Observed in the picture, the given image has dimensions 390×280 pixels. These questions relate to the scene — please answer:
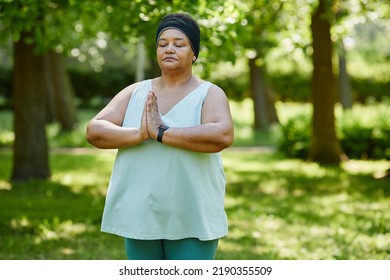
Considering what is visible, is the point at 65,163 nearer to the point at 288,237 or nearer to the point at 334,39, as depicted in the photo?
the point at 334,39

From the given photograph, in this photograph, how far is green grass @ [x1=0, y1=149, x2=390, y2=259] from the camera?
7922mm

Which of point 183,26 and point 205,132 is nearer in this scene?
point 205,132

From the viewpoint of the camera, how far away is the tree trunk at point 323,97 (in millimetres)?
16312

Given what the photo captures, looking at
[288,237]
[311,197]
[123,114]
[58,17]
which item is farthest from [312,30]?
[123,114]

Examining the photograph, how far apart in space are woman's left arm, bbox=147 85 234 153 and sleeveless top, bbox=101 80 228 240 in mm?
68

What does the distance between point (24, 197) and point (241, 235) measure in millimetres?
4180

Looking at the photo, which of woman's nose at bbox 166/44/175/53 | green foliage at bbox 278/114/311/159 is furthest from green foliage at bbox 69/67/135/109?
woman's nose at bbox 166/44/175/53

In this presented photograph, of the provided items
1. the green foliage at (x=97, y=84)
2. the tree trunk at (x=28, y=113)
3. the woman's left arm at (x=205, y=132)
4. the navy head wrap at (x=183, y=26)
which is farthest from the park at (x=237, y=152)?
the green foliage at (x=97, y=84)

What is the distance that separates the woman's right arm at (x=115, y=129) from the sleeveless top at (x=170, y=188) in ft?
0.26

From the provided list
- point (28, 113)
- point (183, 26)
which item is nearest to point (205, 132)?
point (183, 26)

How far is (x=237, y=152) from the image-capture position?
2077 centimetres

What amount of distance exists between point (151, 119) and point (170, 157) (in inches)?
8.9

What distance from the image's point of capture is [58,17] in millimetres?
11117

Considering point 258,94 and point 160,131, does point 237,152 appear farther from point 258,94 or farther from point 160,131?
point 160,131
